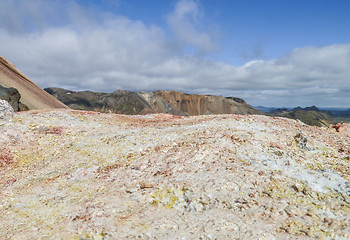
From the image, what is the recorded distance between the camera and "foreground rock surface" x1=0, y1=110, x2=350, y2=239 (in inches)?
308

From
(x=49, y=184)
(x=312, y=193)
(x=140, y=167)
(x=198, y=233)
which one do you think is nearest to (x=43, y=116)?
(x=49, y=184)

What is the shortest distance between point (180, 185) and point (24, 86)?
57933 mm

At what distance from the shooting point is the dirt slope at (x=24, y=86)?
A: 50.3 meters

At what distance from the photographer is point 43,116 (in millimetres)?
23391

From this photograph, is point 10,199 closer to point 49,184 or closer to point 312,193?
point 49,184

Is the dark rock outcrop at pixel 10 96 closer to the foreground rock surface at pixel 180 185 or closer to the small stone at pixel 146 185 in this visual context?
the foreground rock surface at pixel 180 185

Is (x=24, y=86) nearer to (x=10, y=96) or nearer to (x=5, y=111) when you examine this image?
(x=10, y=96)

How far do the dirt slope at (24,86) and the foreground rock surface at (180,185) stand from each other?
128 feet

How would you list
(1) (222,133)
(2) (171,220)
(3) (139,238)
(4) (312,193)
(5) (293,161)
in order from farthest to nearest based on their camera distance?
(1) (222,133), (5) (293,161), (4) (312,193), (2) (171,220), (3) (139,238)

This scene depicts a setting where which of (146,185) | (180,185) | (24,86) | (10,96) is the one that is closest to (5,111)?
(146,185)

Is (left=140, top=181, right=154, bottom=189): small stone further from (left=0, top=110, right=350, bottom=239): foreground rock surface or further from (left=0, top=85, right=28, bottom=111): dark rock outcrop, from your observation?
(left=0, top=85, right=28, bottom=111): dark rock outcrop

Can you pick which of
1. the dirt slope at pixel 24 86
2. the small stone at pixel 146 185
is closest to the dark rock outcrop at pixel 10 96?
the dirt slope at pixel 24 86

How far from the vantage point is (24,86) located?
5394 cm

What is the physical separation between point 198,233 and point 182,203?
1.79 m
